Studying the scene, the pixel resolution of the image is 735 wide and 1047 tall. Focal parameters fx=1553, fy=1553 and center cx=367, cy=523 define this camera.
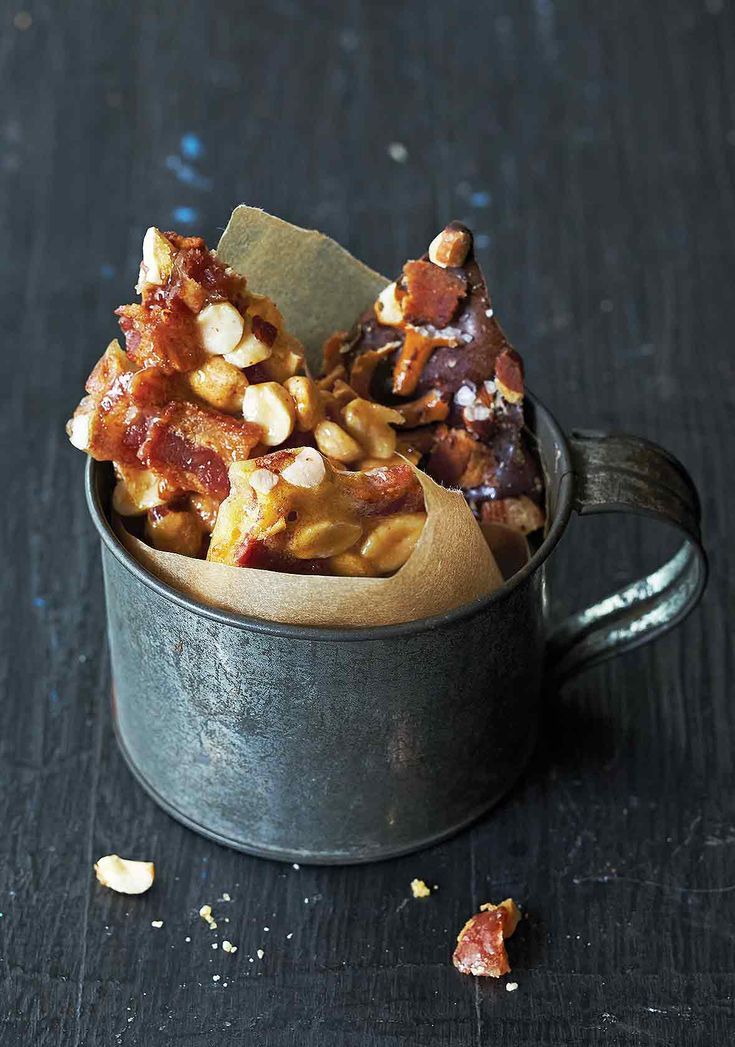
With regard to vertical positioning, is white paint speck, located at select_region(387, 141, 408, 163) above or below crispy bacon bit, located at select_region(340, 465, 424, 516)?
above

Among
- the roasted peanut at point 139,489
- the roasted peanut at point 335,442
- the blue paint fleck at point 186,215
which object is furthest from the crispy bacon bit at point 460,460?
the blue paint fleck at point 186,215

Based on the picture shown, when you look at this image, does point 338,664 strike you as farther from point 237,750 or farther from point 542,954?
point 542,954

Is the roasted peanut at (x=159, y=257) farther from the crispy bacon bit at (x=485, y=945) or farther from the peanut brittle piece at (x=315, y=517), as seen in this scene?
the crispy bacon bit at (x=485, y=945)

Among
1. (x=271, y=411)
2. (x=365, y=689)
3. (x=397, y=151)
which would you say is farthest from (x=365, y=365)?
(x=397, y=151)

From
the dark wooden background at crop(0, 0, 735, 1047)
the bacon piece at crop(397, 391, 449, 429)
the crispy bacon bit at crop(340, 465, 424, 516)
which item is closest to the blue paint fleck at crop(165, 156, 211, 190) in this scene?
the dark wooden background at crop(0, 0, 735, 1047)

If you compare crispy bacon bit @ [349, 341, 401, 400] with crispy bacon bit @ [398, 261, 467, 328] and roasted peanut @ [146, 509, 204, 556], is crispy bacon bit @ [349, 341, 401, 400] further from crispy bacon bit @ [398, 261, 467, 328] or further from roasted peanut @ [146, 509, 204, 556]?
roasted peanut @ [146, 509, 204, 556]

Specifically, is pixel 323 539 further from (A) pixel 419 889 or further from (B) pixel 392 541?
(A) pixel 419 889
